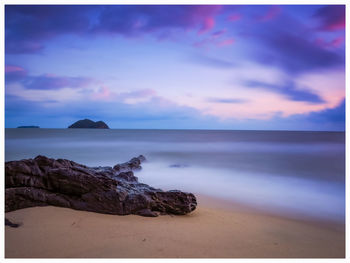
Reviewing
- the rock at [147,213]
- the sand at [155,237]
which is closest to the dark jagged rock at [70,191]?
the rock at [147,213]

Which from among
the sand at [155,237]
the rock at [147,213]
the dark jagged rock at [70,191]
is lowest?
the sand at [155,237]

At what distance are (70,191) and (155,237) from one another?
7.24 feet

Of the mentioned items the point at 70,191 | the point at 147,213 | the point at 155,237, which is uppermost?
the point at 70,191

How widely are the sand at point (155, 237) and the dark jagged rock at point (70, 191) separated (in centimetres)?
20

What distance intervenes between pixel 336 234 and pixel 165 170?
859 centimetres

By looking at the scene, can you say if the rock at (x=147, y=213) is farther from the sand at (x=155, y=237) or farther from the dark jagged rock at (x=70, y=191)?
the sand at (x=155, y=237)

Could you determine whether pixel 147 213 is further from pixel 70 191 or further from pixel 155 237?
pixel 70 191

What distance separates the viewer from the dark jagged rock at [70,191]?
496 cm

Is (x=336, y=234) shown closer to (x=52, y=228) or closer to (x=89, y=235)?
(x=89, y=235)

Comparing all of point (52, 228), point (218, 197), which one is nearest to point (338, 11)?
point (218, 197)

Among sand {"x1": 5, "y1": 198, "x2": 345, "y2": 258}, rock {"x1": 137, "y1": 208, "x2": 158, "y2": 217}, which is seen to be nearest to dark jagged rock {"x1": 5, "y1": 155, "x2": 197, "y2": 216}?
rock {"x1": 137, "y1": 208, "x2": 158, "y2": 217}

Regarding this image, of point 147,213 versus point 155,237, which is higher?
point 147,213

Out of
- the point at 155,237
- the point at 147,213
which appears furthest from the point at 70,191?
the point at 155,237

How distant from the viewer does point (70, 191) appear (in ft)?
16.9
